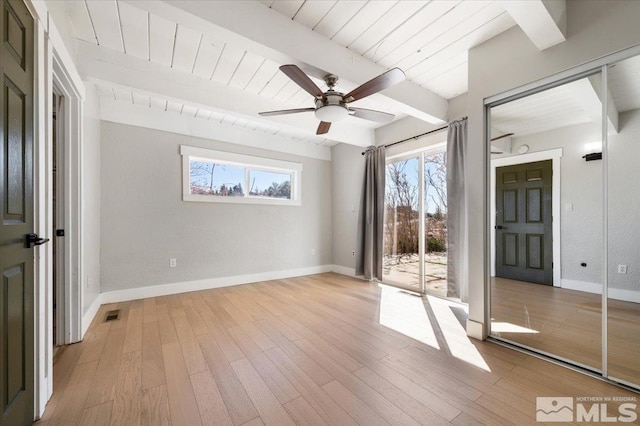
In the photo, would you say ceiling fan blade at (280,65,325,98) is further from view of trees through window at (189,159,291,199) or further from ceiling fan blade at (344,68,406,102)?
view of trees through window at (189,159,291,199)

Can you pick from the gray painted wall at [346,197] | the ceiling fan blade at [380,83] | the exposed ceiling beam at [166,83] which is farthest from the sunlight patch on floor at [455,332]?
the exposed ceiling beam at [166,83]

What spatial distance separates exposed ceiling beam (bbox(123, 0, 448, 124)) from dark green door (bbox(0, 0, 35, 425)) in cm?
64

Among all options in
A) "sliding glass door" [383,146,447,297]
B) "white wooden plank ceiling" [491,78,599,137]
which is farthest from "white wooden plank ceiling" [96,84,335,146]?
"white wooden plank ceiling" [491,78,599,137]

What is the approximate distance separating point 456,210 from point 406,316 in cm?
143

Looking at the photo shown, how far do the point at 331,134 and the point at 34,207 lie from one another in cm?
341

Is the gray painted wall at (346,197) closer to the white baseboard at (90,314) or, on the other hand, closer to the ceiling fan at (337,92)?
the ceiling fan at (337,92)

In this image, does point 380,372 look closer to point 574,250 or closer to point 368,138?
point 574,250

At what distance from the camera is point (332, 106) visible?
2.20 metres

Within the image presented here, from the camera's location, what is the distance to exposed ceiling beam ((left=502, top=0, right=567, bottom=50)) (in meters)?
1.59

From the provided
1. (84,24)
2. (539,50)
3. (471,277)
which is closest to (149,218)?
(84,24)

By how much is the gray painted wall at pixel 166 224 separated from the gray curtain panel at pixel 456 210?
8.95 ft

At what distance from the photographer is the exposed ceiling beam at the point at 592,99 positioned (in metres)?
1.75

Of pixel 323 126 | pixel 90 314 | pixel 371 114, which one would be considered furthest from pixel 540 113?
pixel 90 314

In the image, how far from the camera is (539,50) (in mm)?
1995
